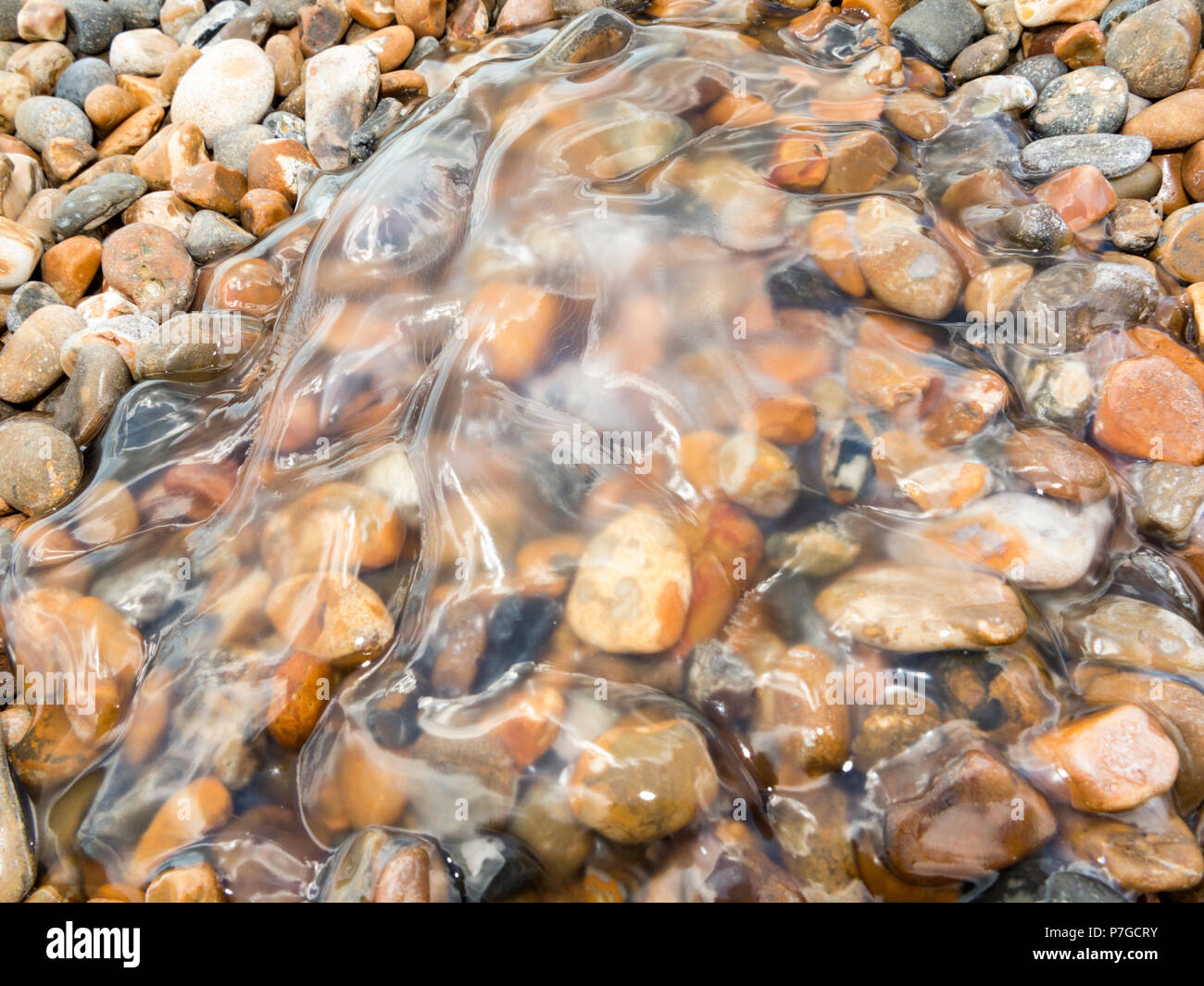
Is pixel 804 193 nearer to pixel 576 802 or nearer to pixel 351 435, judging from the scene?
pixel 351 435

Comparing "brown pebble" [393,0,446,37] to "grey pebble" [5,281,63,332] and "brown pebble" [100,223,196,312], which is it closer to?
"brown pebble" [100,223,196,312]

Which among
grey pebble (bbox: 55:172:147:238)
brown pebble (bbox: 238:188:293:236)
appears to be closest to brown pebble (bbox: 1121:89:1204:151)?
brown pebble (bbox: 238:188:293:236)

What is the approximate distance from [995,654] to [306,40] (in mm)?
4449

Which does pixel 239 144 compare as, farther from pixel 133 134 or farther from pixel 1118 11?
pixel 1118 11

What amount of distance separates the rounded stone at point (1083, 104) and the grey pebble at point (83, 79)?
473 centimetres

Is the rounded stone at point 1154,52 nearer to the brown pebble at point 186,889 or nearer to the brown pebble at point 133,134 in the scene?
the brown pebble at point 186,889

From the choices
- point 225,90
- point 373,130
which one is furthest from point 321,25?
A: point 373,130

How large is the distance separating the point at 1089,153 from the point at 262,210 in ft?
11.6

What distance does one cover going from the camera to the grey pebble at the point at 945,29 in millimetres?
3617

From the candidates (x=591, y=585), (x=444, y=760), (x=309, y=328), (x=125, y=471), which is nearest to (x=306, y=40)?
(x=309, y=328)

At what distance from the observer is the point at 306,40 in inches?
167

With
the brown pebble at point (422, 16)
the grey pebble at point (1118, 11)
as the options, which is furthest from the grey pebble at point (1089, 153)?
the brown pebble at point (422, 16)

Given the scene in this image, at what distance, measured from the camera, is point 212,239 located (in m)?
3.58
